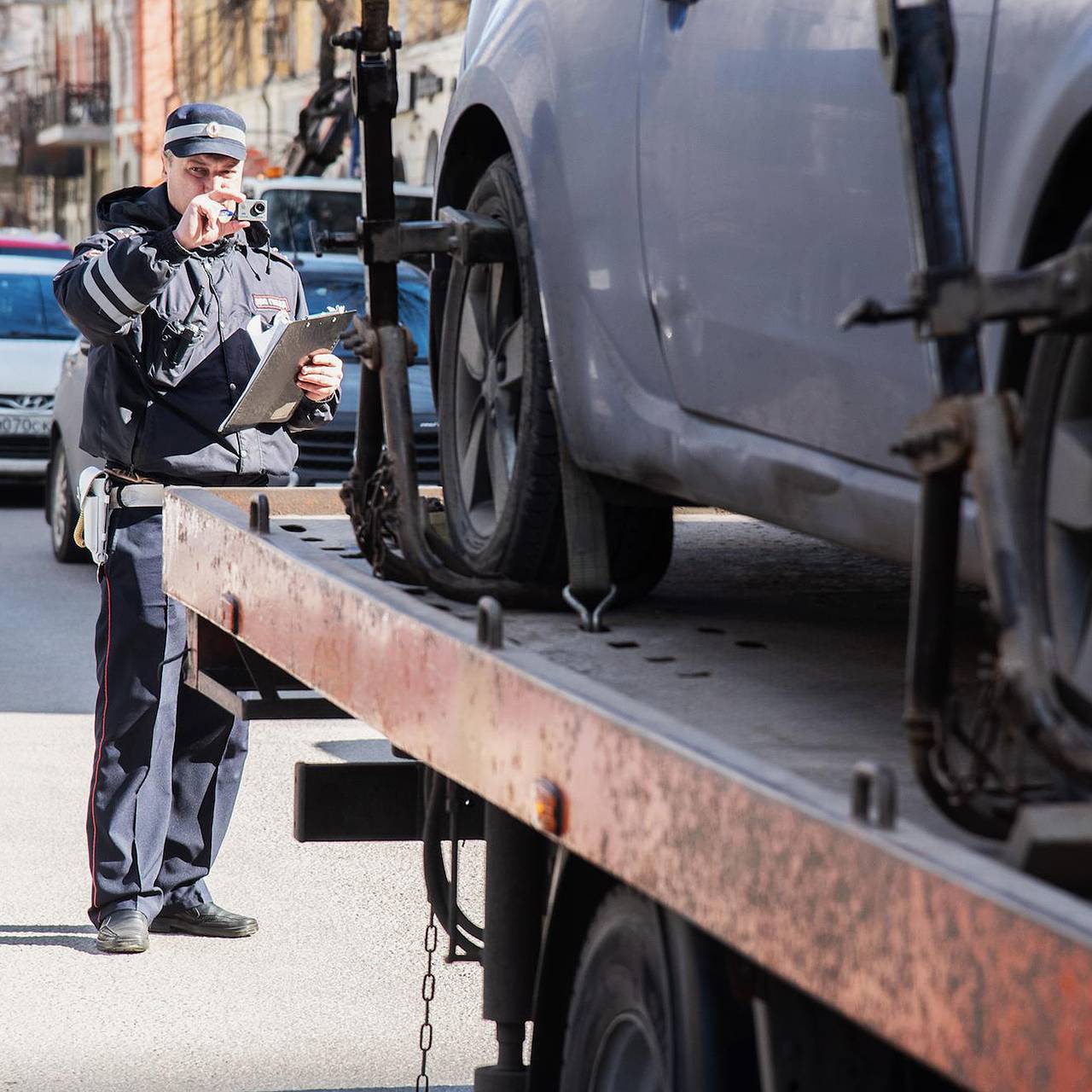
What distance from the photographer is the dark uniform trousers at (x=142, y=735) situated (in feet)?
17.6

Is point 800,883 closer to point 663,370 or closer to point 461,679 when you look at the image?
point 461,679

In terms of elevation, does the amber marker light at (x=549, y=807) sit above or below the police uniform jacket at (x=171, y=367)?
below

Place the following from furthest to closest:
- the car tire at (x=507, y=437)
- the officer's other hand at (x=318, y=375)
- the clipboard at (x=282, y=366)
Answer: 1. the officer's other hand at (x=318, y=375)
2. the clipboard at (x=282, y=366)
3. the car tire at (x=507, y=437)

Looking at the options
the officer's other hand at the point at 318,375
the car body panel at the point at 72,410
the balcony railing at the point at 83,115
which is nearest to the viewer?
the officer's other hand at the point at 318,375

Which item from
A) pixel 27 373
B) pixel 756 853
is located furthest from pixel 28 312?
pixel 756 853

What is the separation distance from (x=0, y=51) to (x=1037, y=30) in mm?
65854

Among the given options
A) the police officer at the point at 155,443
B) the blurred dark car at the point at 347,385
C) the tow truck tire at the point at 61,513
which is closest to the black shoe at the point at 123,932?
the police officer at the point at 155,443

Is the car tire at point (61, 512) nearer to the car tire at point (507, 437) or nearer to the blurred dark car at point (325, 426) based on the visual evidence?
the blurred dark car at point (325, 426)

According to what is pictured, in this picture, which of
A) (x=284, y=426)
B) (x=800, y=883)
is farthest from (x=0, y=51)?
(x=800, y=883)

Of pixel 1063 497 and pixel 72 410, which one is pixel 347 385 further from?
pixel 1063 497

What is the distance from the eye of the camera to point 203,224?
5.04 metres

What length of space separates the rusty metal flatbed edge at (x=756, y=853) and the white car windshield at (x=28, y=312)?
13611 millimetres

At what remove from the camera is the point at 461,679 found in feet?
8.95

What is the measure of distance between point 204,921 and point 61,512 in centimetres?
780
